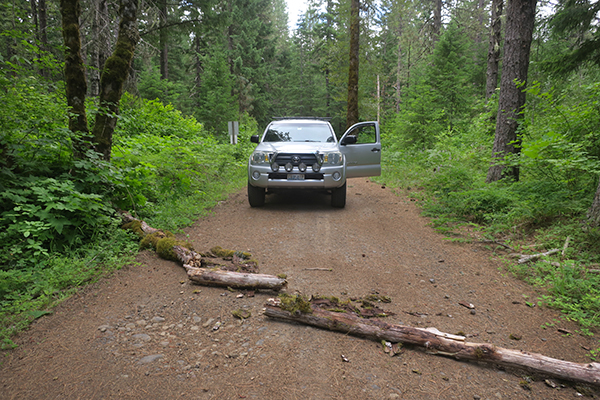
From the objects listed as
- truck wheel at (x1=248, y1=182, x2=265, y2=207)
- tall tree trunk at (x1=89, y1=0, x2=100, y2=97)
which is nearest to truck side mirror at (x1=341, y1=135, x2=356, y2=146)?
truck wheel at (x1=248, y1=182, x2=265, y2=207)

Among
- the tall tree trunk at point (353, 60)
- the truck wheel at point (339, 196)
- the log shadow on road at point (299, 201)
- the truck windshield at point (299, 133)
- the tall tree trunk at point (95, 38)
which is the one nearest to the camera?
the truck wheel at point (339, 196)

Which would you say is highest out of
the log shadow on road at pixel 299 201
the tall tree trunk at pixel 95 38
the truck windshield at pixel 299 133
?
the tall tree trunk at pixel 95 38

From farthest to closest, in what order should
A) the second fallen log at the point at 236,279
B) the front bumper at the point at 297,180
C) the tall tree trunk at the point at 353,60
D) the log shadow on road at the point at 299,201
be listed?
the tall tree trunk at the point at 353,60, the log shadow on road at the point at 299,201, the front bumper at the point at 297,180, the second fallen log at the point at 236,279

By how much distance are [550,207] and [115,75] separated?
7528 millimetres

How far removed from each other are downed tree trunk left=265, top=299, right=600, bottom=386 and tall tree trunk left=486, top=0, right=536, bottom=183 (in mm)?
5370

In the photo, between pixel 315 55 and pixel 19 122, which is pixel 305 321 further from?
pixel 315 55

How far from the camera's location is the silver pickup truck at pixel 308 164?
24.1 ft

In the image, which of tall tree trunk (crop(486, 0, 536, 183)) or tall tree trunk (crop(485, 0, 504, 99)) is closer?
tall tree trunk (crop(486, 0, 536, 183))

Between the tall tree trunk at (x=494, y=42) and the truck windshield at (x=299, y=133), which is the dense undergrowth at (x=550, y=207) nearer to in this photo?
the truck windshield at (x=299, y=133)

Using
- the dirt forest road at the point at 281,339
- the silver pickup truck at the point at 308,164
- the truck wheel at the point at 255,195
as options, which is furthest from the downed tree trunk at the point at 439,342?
the truck wheel at the point at 255,195

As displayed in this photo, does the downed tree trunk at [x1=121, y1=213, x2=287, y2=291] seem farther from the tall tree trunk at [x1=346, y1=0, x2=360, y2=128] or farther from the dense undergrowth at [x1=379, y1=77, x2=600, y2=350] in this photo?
the tall tree trunk at [x1=346, y1=0, x2=360, y2=128]

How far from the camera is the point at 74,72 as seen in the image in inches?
201

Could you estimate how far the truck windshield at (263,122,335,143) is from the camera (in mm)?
8453

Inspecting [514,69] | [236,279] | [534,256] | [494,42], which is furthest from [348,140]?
[494,42]
